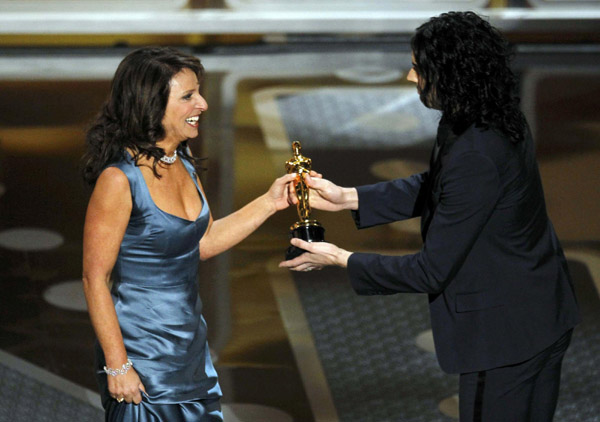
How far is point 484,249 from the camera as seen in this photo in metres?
2.03

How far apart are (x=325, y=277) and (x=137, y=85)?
182 cm

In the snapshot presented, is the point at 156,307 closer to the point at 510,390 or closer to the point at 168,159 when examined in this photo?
the point at 168,159

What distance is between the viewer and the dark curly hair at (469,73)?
1.96 meters

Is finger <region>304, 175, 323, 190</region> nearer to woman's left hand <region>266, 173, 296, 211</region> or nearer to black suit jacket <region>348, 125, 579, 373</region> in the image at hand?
woman's left hand <region>266, 173, 296, 211</region>

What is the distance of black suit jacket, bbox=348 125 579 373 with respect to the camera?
6.49ft

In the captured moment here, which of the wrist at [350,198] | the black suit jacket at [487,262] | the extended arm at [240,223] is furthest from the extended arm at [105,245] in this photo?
the wrist at [350,198]

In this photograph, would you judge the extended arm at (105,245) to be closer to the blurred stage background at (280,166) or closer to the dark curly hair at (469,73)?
the dark curly hair at (469,73)

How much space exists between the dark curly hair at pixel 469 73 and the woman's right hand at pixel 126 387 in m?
0.88

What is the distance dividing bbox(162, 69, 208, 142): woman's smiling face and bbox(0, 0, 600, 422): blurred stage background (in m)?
1.00

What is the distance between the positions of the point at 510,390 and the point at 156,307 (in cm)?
80

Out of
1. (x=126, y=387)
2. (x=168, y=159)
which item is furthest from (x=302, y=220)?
(x=126, y=387)

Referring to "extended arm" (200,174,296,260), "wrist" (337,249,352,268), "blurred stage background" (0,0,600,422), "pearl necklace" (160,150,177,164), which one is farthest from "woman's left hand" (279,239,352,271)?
"blurred stage background" (0,0,600,422)

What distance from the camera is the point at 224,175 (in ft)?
15.0

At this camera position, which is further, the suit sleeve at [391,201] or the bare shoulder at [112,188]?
the suit sleeve at [391,201]
